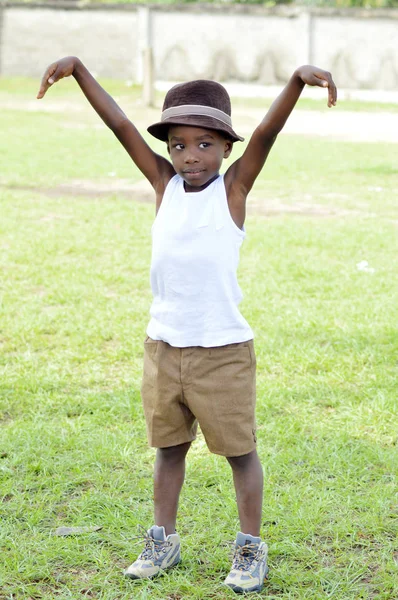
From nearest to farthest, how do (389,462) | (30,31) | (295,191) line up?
(389,462), (295,191), (30,31)

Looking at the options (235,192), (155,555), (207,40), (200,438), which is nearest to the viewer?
(235,192)

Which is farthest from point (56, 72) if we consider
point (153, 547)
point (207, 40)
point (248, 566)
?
point (207, 40)

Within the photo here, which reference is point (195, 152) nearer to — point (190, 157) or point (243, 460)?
point (190, 157)

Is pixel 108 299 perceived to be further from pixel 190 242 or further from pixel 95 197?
pixel 95 197

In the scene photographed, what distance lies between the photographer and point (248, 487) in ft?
8.71

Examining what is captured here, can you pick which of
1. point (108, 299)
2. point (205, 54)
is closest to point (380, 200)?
point (108, 299)

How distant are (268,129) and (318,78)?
0.22 m

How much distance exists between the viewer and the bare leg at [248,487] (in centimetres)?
266

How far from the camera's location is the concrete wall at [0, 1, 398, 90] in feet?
85.0

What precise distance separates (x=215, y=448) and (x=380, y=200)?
22.2 feet

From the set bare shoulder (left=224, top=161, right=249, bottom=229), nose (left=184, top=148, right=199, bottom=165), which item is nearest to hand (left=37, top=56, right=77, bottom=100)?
nose (left=184, top=148, right=199, bottom=165)

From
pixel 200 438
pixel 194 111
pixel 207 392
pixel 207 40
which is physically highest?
pixel 194 111

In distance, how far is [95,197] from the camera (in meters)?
8.97

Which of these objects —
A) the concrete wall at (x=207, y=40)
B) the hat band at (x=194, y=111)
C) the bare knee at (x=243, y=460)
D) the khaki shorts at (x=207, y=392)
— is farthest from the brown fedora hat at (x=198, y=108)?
the concrete wall at (x=207, y=40)
